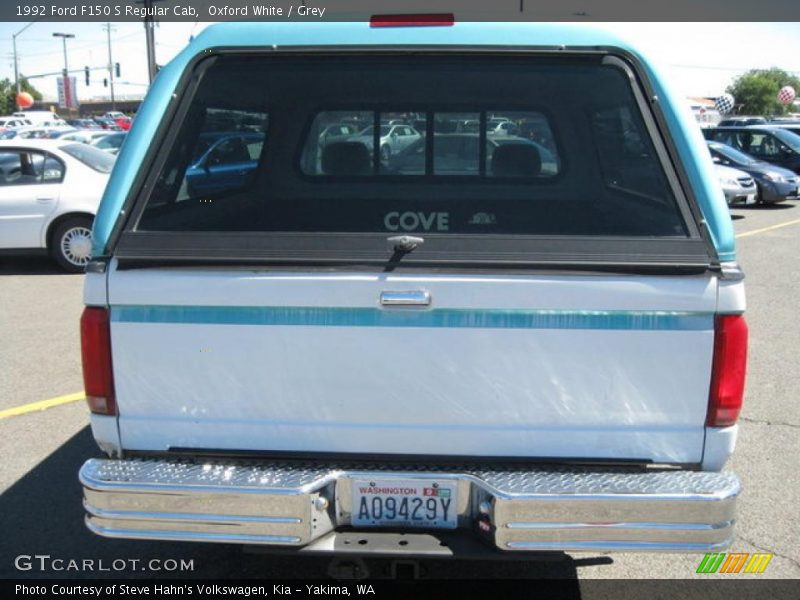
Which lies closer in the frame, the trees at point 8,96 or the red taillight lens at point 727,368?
the red taillight lens at point 727,368

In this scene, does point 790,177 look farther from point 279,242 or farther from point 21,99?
point 21,99

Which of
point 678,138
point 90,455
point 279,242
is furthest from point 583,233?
point 90,455

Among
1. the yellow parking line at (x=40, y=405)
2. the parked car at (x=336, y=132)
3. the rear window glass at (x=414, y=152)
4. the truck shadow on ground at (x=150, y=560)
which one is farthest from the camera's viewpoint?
the yellow parking line at (x=40, y=405)

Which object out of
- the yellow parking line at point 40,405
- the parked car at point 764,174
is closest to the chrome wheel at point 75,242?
the yellow parking line at point 40,405

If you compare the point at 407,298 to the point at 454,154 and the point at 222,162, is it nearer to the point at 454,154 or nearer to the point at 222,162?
the point at 454,154

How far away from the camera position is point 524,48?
106 inches

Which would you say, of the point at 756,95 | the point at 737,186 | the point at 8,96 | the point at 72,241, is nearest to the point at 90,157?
the point at 72,241

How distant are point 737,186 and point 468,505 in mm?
15555

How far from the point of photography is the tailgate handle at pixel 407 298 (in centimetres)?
250

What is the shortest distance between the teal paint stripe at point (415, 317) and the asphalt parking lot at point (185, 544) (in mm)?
912

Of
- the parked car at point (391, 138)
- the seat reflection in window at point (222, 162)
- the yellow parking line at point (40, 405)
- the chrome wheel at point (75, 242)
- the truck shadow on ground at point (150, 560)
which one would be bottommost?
the truck shadow on ground at point (150, 560)

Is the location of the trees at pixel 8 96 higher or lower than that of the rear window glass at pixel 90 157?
higher

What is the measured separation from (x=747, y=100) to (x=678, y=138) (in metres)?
85.4

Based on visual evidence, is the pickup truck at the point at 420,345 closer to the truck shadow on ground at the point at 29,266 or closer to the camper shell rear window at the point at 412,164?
the camper shell rear window at the point at 412,164
